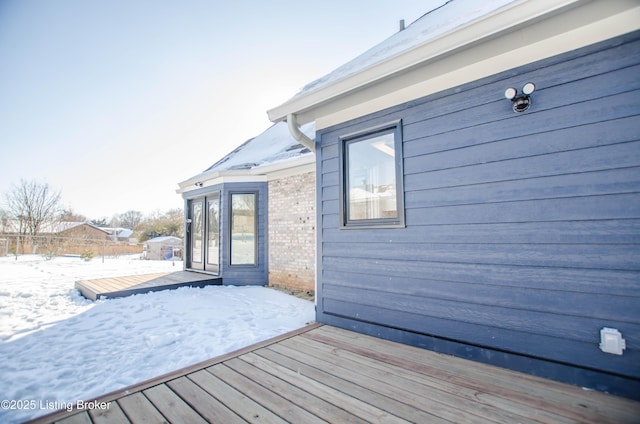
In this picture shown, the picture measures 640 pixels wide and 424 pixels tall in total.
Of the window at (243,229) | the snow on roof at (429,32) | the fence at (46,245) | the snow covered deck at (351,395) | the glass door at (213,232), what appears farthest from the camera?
the fence at (46,245)

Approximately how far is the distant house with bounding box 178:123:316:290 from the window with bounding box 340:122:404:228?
2.33 meters

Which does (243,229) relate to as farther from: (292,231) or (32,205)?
(32,205)

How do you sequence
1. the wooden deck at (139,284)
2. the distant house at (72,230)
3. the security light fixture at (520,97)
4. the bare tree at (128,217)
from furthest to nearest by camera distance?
1. the bare tree at (128,217)
2. the distant house at (72,230)
3. the wooden deck at (139,284)
4. the security light fixture at (520,97)

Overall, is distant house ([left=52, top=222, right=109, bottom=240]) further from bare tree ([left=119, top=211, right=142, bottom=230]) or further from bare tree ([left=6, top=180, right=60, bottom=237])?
bare tree ([left=119, top=211, right=142, bottom=230])

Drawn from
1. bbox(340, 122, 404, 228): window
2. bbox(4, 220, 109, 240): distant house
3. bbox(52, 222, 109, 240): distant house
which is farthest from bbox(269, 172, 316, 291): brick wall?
bbox(52, 222, 109, 240): distant house

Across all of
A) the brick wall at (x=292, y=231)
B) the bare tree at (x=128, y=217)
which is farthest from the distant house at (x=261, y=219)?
the bare tree at (x=128, y=217)

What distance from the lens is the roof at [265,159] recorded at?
5.59 meters

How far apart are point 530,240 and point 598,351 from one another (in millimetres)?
741

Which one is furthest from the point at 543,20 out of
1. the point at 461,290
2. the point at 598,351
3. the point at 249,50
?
the point at 249,50

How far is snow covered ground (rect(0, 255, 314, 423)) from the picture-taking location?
2.02 metres

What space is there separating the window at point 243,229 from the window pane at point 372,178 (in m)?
3.67

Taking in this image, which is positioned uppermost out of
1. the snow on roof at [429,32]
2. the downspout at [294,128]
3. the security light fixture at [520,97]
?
the snow on roof at [429,32]

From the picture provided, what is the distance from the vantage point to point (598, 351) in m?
1.68

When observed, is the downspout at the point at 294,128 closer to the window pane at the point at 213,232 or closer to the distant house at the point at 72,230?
the window pane at the point at 213,232
